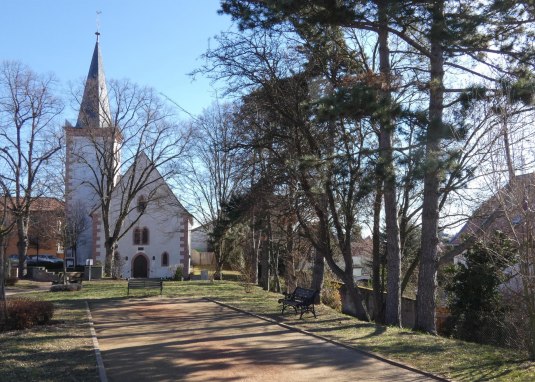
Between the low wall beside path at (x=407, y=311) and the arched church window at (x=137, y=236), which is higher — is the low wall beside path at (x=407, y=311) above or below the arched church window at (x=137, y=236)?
below

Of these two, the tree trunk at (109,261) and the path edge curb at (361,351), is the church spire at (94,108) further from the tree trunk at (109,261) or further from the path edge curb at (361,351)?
the path edge curb at (361,351)

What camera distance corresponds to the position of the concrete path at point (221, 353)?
8.71 m

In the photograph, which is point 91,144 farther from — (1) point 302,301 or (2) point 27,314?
(1) point 302,301

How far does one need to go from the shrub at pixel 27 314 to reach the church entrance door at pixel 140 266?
3672cm

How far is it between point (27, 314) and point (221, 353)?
5719 mm

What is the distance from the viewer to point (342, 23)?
43.2 feet

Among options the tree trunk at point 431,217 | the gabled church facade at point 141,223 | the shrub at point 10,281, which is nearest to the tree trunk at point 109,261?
the gabled church facade at point 141,223

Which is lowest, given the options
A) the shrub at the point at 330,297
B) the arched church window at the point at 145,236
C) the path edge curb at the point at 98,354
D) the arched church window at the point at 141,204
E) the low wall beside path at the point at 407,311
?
the low wall beside path at the point at 407,311

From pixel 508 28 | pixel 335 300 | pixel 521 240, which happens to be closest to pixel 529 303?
pixel 521 240

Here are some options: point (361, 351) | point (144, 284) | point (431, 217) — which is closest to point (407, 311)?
point (431, 217)

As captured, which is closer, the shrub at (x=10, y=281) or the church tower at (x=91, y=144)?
the shrub at (x=10, y=281)

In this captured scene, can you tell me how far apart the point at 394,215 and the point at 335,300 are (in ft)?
35.5

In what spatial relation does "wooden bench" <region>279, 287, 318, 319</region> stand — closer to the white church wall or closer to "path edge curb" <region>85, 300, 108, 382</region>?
"path edge curb" <region>85, 300, 108, 382</region>

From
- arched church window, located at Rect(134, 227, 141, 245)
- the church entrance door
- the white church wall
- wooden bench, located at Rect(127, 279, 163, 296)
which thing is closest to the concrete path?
wooden bench, located at Rect(127, 279, 163, 296)
